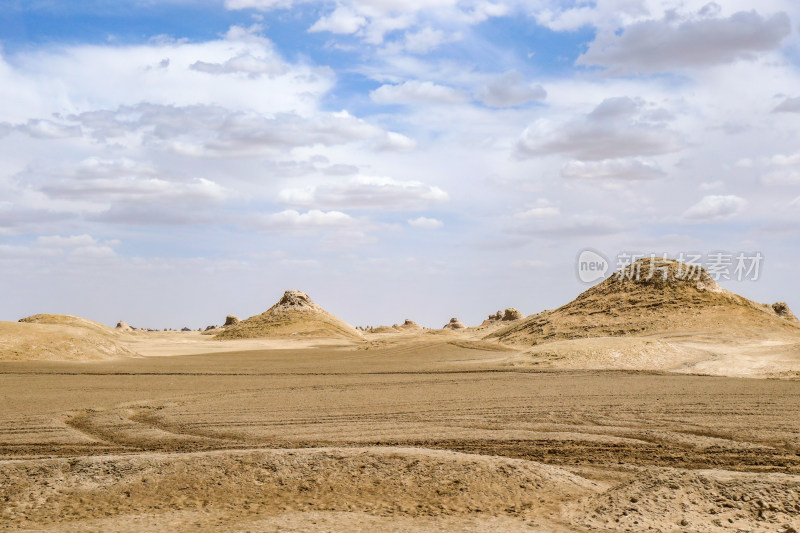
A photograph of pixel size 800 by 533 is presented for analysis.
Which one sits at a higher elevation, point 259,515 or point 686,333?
point 686,333

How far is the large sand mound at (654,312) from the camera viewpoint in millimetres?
38375

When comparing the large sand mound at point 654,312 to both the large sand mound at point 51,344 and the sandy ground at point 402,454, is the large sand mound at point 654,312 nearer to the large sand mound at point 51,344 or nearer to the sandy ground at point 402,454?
the sandy ground at point 402,454

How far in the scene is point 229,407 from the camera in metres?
17.1

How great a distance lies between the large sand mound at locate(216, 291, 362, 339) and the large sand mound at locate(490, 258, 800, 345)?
58.1 feet

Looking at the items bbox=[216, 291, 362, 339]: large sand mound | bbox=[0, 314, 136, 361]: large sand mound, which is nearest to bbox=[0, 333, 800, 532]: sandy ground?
bbox=[0, 314, 136, 361]: large sand mound

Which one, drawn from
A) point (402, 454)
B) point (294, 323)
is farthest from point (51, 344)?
point (294, 323)

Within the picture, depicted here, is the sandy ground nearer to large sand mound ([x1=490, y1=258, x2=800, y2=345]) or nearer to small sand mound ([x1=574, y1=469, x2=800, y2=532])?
small sand mound ([x1=574, y1=469, x2=800, y2=532])

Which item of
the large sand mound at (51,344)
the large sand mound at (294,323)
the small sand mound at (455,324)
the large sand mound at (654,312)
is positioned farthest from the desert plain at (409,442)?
the small sand mound at (455,324)

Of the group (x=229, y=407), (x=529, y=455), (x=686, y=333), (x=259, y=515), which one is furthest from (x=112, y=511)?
(x=686, y=333)

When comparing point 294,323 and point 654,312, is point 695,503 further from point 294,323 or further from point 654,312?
point 294,323

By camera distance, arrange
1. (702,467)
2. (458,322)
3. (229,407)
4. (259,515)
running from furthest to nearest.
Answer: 1. (458,322)
2. (229,407)
3. (702,467)
4. (259,515)

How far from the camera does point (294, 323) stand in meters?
59.9

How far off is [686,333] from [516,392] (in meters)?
20.6

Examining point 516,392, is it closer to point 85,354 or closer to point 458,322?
point 85,354
